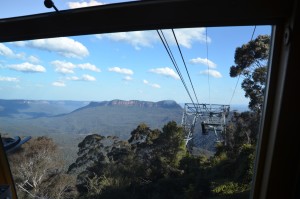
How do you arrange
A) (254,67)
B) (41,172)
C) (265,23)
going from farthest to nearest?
(41,172) < (254,67) < (265,23)

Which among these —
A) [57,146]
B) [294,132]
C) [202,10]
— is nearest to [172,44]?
[202,10]

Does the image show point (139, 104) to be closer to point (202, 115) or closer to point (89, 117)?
point (89, 117)

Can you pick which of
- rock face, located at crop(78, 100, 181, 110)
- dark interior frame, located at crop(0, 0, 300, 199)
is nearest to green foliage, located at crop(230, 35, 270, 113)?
dark interior frame, located at crop(0, 0, 300, 199)

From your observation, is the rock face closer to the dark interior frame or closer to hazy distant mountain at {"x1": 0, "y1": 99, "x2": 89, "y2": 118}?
hazy distant mountain at {"x1": 0, "y1": 99, "x2": 89, "y2": 118}

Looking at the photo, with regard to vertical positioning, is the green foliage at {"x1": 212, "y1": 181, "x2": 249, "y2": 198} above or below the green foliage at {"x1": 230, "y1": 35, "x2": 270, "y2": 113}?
below

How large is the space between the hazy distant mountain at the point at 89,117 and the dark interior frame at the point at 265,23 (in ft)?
3.21

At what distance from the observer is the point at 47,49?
6.88 feet

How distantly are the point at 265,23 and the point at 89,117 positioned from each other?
1.72 metres

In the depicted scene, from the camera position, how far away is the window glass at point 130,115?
2.16m

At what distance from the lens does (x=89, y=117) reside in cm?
252

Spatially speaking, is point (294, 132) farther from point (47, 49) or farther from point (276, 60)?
point (47, 49)

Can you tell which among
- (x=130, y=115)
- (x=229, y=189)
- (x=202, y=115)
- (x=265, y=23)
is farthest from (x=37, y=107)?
(x=265, y=23)

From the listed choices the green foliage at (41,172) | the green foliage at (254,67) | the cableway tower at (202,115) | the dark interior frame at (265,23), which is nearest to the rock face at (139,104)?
the cableway tower at (202,115)

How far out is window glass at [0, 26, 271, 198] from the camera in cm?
216
